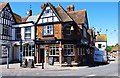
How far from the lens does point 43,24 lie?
3170 centimetres

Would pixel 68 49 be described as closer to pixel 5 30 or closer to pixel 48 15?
pixel 48 15

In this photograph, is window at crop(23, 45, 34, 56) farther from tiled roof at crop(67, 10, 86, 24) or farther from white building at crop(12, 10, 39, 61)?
tiled roof at crop(67, 10, 86, 24)

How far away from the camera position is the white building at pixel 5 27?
31391 millimetres

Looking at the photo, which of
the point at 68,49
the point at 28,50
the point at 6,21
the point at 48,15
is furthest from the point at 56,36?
the point at 6,21

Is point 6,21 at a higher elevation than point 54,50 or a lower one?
higher

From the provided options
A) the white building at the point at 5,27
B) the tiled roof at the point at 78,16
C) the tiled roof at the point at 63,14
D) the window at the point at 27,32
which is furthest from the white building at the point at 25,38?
the tiled roof at the point at 78,16

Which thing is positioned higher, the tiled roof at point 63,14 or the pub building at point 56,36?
the tiled roof at point 63,14

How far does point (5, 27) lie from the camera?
32469mm

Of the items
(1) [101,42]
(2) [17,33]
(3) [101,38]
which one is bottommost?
→ (1) [101,42]

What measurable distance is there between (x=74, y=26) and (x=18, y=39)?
951 cm

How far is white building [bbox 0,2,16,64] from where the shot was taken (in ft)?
103

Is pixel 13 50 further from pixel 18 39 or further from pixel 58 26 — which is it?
pixel 58 26

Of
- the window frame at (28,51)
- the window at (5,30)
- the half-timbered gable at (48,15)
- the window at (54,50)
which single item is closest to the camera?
the window at (54,50)

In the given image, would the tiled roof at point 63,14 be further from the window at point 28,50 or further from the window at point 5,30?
the window at point 5,30
